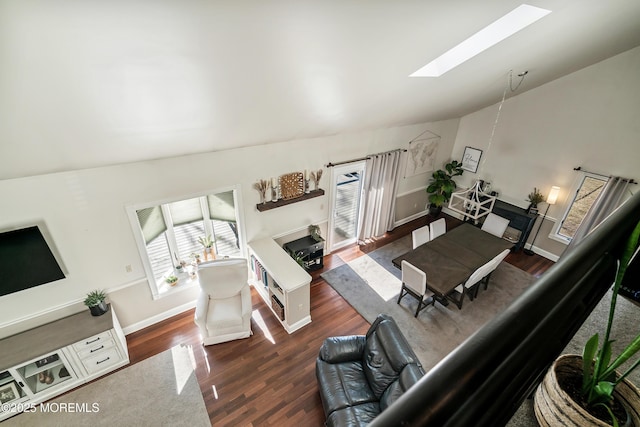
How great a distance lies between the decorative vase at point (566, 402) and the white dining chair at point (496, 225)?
5124mm

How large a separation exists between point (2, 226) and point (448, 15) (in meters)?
4.35

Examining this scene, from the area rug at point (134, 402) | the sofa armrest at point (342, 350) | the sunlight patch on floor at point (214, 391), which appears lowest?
the area rug at point (134, 402)

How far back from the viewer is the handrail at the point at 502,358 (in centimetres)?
21

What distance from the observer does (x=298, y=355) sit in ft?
12.9

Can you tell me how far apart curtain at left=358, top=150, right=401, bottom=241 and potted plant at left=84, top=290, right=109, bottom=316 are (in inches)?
171

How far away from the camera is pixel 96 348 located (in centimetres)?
350

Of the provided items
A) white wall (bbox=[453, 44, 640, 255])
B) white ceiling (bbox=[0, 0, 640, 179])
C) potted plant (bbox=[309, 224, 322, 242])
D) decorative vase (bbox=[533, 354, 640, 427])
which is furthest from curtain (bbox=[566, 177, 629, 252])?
decorative vase (bbox=[533, 354, 640, 427])

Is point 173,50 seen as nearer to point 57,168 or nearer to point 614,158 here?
point 57,168

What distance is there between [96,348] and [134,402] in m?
0.77

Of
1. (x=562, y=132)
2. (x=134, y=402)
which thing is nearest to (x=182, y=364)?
(x=134, y=402)

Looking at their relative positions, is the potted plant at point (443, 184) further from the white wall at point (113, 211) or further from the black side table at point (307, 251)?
the white wall at point (113, 211)

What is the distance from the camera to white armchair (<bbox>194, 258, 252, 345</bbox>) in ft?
12.9

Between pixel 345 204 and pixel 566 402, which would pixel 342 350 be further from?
pixel 345 204

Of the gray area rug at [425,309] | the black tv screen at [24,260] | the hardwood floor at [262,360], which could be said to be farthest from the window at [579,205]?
the black tv screen at [24,260]
